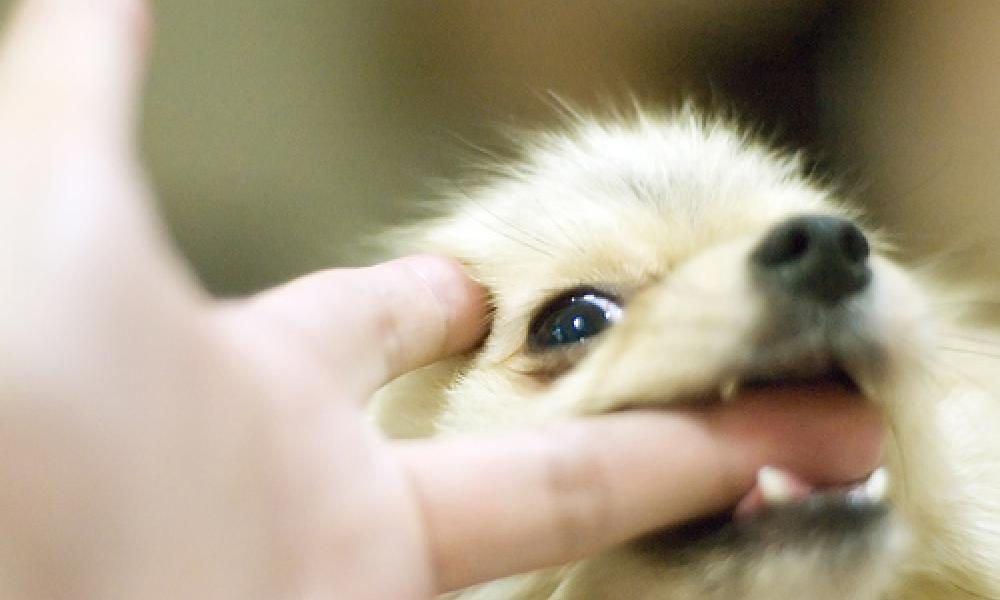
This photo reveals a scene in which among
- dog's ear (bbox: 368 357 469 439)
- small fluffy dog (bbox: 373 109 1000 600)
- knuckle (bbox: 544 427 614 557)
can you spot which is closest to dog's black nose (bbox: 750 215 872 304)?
small fluffy dog (bbox: 373 109 1000 600)

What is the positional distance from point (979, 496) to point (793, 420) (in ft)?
0.80

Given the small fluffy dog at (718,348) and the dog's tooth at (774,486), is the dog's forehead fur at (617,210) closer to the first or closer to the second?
the small fluffy dog at (718,348)

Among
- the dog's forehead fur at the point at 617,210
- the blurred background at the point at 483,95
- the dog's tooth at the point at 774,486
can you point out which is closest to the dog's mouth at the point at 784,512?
the dog's tooth at the point at 774,486

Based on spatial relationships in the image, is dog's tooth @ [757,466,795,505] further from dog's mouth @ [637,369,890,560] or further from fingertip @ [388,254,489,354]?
fingertip @ [388,254,489,354]

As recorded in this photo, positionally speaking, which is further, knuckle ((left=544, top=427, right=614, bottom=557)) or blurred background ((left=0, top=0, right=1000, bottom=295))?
blurred background ((left=0, top=0, right=1000, bottom=295))

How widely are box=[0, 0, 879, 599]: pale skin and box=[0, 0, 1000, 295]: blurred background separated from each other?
2.24ft

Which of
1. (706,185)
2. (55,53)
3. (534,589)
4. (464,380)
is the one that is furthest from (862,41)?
(55,53)

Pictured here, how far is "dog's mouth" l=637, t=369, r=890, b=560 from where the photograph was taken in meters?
0.48

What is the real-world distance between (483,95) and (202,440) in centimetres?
91

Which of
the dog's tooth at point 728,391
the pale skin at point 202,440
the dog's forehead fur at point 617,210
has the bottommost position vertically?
the pale skin at point 202,440

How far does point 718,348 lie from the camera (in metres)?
0.49

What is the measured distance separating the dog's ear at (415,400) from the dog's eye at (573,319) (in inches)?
2.4

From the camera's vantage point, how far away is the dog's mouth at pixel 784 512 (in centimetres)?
48

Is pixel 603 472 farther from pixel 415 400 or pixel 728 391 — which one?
pixel 415 400
